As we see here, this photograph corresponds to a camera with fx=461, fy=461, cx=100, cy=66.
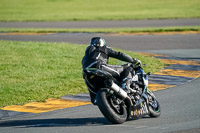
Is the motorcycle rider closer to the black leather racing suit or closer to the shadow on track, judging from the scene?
the black leather racing suit

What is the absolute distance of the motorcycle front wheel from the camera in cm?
764

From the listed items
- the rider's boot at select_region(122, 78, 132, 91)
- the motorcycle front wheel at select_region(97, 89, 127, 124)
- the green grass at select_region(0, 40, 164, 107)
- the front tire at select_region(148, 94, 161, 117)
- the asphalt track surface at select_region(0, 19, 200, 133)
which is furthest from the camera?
the green grass at select_region(0, 40, 164, 107)

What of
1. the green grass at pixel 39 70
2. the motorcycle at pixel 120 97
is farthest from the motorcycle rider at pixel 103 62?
the green grass at pixel 39 70

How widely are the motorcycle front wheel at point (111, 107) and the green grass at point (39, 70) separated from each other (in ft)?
10.6

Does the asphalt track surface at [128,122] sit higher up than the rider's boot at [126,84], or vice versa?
the rider's boot at [126,84]

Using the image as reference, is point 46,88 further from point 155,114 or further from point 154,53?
point 154,53

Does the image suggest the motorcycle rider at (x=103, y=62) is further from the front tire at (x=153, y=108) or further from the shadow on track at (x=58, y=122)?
the front tire at (x=153, y=108)

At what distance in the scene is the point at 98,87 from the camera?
8.04m

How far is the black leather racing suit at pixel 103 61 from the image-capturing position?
26.5 ft

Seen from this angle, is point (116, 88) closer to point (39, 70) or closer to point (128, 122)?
point (128, 122)

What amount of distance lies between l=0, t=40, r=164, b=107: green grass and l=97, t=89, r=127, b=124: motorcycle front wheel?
3.23m

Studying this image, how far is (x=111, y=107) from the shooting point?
7867 mm

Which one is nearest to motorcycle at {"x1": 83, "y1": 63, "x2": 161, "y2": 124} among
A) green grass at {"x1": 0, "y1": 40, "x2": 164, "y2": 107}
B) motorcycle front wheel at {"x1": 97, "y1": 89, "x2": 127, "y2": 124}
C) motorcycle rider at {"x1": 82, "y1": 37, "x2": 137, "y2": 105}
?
motorcycle front wheel at {"x1": 97, "y1": 89, "x2": 127, "y2": 124}

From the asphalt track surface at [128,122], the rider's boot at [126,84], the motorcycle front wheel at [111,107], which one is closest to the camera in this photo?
the motorcycle front wheel at [111,107]
